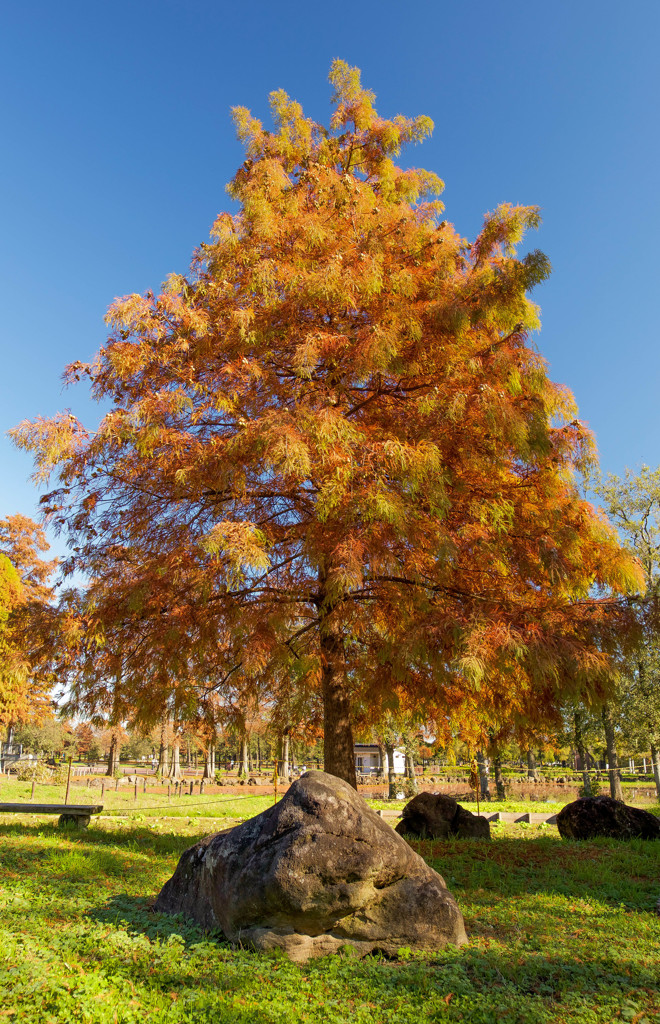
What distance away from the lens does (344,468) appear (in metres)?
6.59

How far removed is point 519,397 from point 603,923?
5.27 m

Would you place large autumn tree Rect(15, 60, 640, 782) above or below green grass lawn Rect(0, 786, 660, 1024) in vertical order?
above

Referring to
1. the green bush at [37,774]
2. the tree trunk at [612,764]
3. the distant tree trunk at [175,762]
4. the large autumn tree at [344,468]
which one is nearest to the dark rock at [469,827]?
the large autumn tree at [344,468]

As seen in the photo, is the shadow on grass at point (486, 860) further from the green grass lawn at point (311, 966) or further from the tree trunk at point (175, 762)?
the tree trunk at point (175, 762)

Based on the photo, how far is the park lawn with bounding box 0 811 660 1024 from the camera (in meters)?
3.33

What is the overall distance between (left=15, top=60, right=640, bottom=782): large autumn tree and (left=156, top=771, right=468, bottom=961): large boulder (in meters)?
2.08

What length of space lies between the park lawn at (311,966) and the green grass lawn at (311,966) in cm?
1

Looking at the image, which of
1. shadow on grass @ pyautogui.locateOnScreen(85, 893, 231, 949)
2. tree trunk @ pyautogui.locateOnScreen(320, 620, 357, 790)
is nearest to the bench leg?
tree trunk @ pyautogui.locateOnScreen(320, 620, 357, 790)

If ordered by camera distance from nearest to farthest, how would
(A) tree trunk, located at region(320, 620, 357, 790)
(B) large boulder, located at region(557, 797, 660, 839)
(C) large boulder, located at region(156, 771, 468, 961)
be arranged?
(C) large boulder, located at region(156, 771, 468, 961)
(A) tree trunk, located at region(320, 620, 357, 790)
(B) large boulder, located at region(557, 797, 660, 839)

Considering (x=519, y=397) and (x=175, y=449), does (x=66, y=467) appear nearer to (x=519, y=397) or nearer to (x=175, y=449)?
(x=175, y=449)

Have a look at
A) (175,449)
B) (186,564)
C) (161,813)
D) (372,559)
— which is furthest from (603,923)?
(161,813)

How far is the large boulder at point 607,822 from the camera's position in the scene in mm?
9531

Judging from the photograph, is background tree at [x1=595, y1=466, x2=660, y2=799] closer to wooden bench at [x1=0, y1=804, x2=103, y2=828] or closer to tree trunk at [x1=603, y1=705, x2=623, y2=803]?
tree trunk at [x1=603, y1=705, x2=623, y2=803]

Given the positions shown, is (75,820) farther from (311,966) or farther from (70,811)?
(311,966)
